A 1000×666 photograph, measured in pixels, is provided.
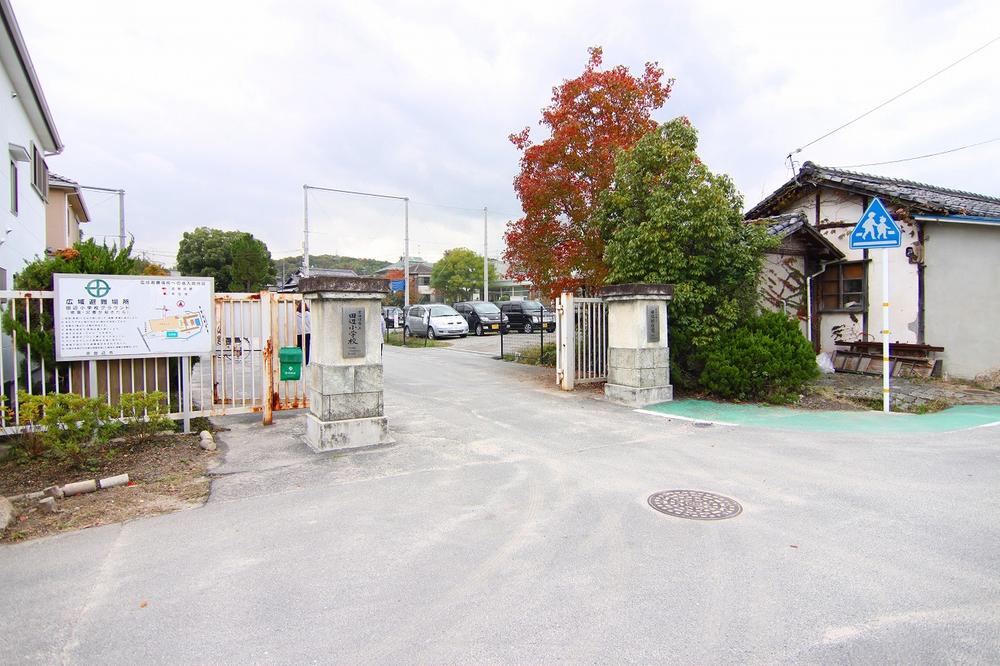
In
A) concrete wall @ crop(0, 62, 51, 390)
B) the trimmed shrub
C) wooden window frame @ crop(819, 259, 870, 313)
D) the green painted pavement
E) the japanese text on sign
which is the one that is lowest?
the green painted pavement

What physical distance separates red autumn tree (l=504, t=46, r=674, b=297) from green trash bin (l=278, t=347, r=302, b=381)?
623 centimetres

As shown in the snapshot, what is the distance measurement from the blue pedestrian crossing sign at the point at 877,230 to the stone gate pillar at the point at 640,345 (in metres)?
3.02

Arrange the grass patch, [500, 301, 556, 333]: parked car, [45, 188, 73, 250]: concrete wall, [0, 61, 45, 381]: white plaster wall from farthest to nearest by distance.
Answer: [500, 301, 556, 333]: parked car → the grass patch → [45, 188, 73, 250]: concrete wall → [0, 61, 45, 381]: white plaster wall

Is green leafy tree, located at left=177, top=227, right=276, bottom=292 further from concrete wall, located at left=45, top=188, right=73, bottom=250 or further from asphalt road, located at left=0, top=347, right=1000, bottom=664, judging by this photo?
asphalt road, located at left=0, top=347, right=1000, bottom=664

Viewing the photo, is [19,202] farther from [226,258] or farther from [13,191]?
[226,258]

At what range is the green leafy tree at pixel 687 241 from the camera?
9609 mm

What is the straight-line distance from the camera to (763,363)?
9.09 m

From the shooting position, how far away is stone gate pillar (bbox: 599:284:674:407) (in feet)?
30.3

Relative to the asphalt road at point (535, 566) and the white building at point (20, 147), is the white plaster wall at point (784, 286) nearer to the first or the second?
the asphalt road at point (535, 566)

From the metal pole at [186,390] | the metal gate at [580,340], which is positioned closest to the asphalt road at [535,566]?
the metal pole at [186,390]

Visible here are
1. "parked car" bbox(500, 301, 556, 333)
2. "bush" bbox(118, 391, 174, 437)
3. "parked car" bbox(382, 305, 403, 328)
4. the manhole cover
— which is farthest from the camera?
"parked car" bbox(382, 305, 403, 328)

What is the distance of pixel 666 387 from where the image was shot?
951 cm

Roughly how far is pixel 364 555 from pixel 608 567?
1619 mm

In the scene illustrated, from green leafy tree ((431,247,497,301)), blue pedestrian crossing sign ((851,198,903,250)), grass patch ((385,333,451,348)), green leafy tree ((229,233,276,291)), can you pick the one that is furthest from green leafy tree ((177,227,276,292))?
blue pedestrian crossing sign ((851,198,903,250))
